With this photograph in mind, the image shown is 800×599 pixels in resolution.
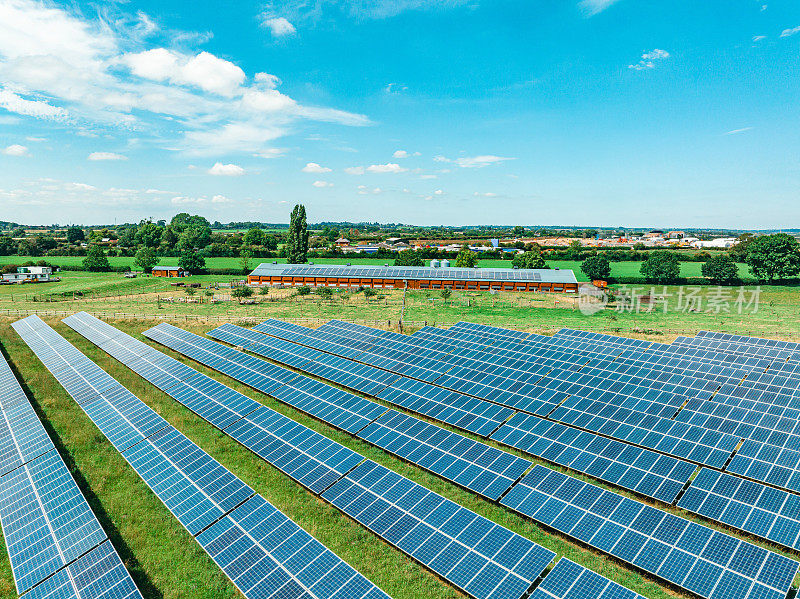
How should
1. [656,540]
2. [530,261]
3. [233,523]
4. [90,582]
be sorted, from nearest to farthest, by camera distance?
[90,582]
[656,540]
[233,523]
[530,261]

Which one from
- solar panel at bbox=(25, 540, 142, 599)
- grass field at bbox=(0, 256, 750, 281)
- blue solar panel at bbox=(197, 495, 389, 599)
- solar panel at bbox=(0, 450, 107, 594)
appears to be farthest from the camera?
grass field at bbox=(0, 256, 750, 281)

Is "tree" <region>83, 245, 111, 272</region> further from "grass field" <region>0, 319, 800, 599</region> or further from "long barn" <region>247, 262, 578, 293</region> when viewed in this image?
"grass field" <region>0, 319, 800, 599</region>

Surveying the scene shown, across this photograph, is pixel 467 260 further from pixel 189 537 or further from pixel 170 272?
pixel 189 537

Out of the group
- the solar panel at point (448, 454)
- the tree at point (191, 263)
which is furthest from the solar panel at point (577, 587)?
the tree at point (191, 263)

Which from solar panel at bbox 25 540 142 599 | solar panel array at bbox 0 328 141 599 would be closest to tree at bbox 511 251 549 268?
solar panel array at bbox 0 328 141 599

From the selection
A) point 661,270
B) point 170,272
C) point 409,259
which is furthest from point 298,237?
point 661,270
